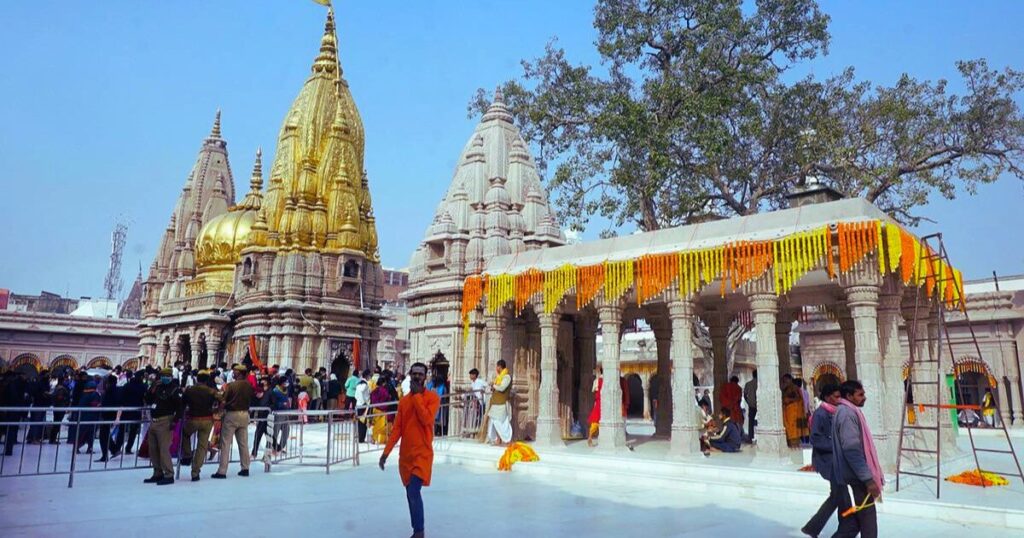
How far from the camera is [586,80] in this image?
23328 mm

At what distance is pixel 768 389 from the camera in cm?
1127

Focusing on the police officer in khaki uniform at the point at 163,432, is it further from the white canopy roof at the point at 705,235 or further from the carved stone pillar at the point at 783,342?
the carved stone pillar at the point at 783,342

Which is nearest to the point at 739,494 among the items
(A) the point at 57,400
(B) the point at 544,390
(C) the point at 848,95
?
(B) the point at 544,390

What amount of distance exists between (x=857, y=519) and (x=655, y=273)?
23.0ft

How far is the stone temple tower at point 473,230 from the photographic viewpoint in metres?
19.8

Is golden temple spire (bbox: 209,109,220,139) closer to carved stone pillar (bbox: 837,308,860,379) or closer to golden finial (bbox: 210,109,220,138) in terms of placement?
golden finial (bbox: 210,109,220,138)

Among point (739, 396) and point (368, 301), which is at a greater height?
point (368, 301)

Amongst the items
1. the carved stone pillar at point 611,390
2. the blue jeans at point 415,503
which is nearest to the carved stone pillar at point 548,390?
the carved stone pillar at point 611,390

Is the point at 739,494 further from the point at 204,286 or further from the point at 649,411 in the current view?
the point at 204,286

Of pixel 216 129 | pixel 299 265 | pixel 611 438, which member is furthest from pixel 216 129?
pixel 611 438

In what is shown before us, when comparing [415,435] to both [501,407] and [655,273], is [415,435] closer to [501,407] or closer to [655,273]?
[655,273]

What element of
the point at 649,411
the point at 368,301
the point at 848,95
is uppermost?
the point at 848,95

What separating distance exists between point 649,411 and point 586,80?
17.5 meters

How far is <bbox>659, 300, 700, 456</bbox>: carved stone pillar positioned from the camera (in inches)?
471
